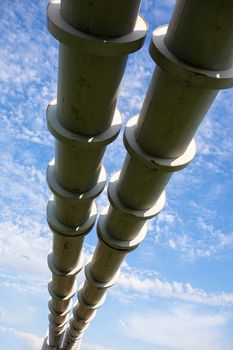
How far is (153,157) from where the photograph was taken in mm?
4438

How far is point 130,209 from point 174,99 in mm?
2638

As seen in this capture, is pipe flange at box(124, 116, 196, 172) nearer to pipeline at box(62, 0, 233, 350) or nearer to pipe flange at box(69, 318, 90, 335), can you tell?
pipeline at box(62, 0, 233, 350)

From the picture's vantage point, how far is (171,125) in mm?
3795

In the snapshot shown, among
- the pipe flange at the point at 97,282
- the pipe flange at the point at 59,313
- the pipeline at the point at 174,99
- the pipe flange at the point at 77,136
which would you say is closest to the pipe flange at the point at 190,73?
the pipeline at the point at 174,99

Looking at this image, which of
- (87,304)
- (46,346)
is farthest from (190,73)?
(46,346)

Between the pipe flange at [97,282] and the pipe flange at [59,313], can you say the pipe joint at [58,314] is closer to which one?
the pipe flange at [59,313]

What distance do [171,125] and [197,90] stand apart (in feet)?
1.72

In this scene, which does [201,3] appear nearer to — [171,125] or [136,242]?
[171,125]

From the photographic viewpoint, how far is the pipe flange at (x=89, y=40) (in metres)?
3.11

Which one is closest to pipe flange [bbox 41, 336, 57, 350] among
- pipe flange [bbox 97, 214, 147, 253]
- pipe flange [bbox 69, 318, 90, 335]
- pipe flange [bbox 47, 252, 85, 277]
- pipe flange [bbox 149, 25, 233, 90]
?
pipe flange [bbox 69, 318, 90, 335]

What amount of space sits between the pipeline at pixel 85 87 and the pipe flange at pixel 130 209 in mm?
243

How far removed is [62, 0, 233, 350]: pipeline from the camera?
2.91 m

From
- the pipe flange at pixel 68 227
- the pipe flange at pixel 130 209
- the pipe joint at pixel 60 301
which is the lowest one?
the pipe joint at pixel 60 301

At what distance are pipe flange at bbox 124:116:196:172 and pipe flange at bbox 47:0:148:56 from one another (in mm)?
1394
